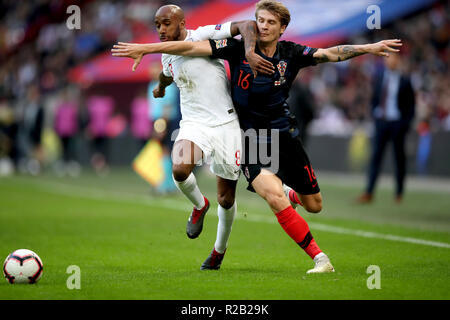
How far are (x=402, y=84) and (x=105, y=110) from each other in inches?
502

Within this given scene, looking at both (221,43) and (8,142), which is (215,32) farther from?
(8,142)

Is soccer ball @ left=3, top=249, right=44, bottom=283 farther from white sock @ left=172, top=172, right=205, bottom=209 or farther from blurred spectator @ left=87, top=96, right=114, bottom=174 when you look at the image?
blurred spectator @ left=87, top=96, right=114, bottom=174

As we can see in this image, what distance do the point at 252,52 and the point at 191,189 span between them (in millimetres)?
1377

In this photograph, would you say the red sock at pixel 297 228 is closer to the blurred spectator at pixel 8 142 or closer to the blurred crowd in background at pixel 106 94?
the blurred crowd in background at pixel 106 94

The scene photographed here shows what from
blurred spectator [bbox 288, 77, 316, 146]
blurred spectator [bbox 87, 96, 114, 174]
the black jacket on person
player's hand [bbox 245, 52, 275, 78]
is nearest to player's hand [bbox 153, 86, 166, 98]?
player's hand [bbox 245, 52, 275, 78]

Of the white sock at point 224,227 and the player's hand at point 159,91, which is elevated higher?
the player's hand at point 159,91

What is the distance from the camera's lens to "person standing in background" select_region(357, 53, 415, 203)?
1342 centimetres

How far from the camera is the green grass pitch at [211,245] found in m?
5.88

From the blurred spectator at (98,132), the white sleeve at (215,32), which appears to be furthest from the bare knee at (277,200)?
the blurred spectator at (98,132)

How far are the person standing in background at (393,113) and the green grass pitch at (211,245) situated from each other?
2.55ft

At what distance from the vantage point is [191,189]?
23.3 ft

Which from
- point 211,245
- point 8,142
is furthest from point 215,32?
point 8,142

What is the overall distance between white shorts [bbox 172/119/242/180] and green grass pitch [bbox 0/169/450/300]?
882 mm

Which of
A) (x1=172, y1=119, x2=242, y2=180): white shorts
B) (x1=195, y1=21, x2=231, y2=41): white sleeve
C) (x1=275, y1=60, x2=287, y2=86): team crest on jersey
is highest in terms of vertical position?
(x1=195, y1=21, x2=231, y2=41): white sleeve
